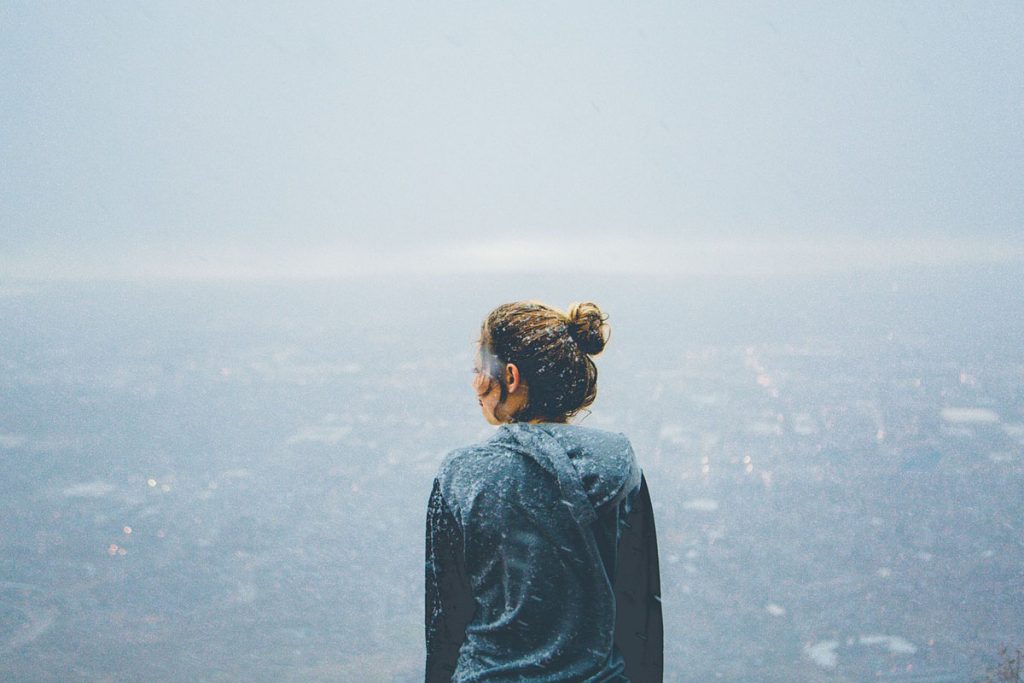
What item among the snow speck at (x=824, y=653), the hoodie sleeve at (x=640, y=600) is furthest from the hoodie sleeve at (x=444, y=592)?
the snow speck at (x=824, y=653)

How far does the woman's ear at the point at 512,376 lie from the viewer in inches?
87.7

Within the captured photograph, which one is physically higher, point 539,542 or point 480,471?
point 480,471

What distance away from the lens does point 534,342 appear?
2.20 m

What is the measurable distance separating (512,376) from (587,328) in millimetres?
278

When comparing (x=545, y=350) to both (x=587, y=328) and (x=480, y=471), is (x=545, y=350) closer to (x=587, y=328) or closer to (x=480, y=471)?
(x=587, y=328)

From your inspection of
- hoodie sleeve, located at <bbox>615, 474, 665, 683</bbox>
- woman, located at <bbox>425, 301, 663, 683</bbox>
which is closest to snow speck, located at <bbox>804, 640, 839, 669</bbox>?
hoodie sleeve, located at <bbox>615, 474, 665, 683</bbox>

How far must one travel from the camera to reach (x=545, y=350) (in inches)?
86.7

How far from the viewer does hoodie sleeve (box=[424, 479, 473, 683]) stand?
2.26m

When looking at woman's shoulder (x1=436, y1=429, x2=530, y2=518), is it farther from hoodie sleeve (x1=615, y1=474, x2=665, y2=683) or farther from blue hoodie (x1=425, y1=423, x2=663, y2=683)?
hoodie sleeve (x1=615, y1=474, x2=665, y2=683)

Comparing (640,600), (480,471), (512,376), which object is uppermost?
(512,376)

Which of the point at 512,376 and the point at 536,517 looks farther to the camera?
the point at 512,376

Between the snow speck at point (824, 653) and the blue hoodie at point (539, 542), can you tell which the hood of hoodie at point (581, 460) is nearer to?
the blue hoodie at point (539, 542)

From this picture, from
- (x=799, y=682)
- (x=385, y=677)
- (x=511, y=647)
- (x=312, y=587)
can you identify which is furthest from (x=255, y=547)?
(x=511, y=647)

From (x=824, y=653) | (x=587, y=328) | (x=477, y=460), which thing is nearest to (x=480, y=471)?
(x=477, y=460)
